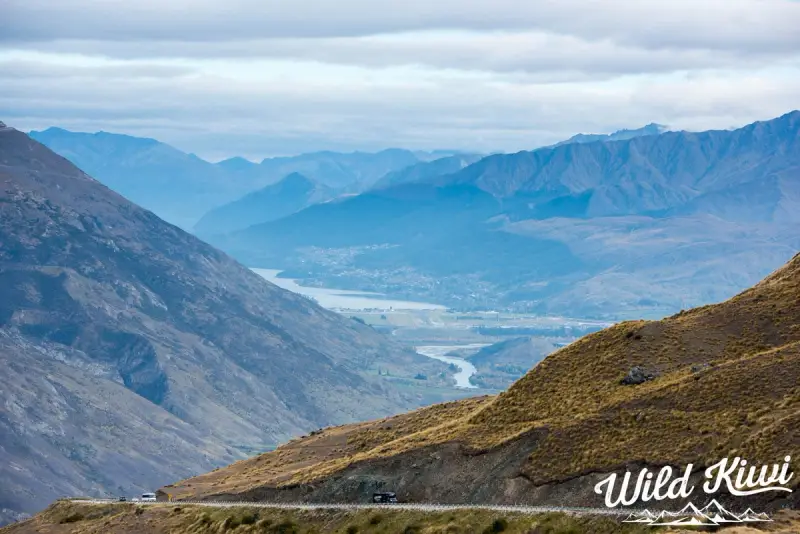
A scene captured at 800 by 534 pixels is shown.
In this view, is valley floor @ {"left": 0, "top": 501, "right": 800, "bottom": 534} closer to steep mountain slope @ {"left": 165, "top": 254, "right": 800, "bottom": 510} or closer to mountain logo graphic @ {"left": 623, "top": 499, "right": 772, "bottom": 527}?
mountain logo graphic @ {"left": 623, "top": 499, "right": 772, "bottom": 527}

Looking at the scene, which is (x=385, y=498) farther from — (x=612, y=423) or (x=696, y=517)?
(x=696, y=517)

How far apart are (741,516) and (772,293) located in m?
43.3

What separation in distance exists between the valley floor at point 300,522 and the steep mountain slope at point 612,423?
5162 mm

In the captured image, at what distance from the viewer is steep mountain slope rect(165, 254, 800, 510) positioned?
102500 mm

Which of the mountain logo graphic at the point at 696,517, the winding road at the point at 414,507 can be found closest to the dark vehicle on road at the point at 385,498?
the winding road at the point at 414,507

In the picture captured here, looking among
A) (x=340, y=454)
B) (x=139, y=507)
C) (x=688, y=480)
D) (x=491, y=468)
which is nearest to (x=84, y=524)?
(x=139, y=507)

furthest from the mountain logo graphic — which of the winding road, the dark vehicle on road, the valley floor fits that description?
the dark vehicle on road

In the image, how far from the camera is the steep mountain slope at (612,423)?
10250cm

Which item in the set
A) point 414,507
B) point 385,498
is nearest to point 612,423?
point 414,507

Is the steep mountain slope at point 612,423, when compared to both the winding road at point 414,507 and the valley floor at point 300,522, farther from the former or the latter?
the valley floor at point 300,522

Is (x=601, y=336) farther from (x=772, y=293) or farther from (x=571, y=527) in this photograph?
(x=571, y=527)

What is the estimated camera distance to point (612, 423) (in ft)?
360

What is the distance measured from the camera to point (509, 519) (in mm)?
98312

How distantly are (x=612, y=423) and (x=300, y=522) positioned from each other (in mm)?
25966
